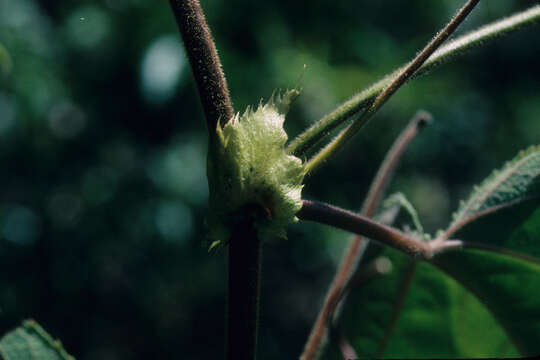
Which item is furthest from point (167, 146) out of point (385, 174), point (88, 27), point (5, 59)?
point (385, 174)

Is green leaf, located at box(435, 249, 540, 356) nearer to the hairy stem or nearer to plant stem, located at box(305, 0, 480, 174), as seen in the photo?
the hairy stem

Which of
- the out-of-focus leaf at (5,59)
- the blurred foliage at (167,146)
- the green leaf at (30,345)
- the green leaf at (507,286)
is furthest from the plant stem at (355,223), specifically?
the blurred foliage at (167,146)

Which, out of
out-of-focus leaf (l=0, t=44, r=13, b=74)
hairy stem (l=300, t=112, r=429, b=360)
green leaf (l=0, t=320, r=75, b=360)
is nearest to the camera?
green leaf (l=0, t=320, r=75, b=360)

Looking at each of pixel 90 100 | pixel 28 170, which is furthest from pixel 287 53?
pixel 28 170

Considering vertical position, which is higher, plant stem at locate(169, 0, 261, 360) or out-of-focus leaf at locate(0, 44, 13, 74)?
out-of-focus leaf at locate(0, 44, 13, 74)

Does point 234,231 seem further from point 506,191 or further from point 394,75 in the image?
point 506,191

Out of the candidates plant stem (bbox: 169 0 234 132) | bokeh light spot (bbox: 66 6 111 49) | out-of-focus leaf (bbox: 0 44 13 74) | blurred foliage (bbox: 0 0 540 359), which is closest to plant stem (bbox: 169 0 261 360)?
plant stem (bbox: 169 0 234 132)
